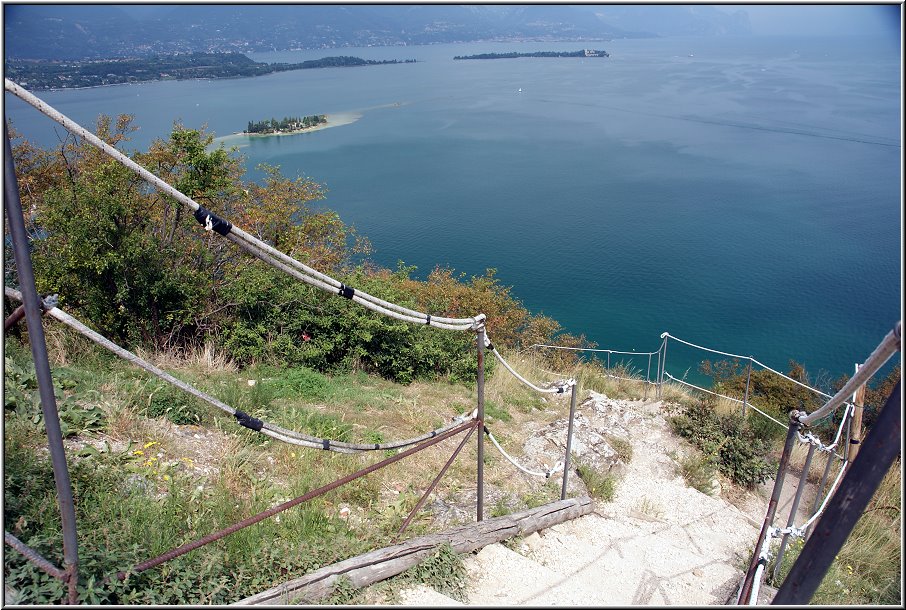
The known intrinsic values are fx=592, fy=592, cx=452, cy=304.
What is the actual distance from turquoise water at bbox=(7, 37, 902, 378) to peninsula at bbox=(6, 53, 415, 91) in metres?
2.42

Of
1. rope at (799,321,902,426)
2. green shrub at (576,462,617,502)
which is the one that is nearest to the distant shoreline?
green shrub at (576,462,617,502)

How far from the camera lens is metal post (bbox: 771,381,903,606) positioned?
4.92ft

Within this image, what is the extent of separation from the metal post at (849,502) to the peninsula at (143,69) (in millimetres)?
63747

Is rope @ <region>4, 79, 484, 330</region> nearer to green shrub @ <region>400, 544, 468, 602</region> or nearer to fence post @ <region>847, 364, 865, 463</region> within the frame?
green shrub @ <region>400, 544, 468, 602</region>

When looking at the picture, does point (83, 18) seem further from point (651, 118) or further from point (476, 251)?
point (476, 251)

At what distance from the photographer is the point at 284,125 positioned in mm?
57188

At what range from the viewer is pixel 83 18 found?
118312mm

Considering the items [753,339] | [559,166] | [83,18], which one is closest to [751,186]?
[559,166]

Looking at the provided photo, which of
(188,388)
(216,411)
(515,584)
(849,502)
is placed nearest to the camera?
(849,502)

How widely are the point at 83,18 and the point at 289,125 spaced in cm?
9261

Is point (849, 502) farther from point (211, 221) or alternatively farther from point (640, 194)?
point (640, 194)

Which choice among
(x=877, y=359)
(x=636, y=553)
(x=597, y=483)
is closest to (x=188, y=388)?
(x=877, y=359)

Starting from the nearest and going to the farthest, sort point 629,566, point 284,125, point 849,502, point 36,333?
1. point 849,502
2. point 36,333
3. point 629,566
4. point 284,125

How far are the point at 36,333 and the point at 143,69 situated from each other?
366ft
